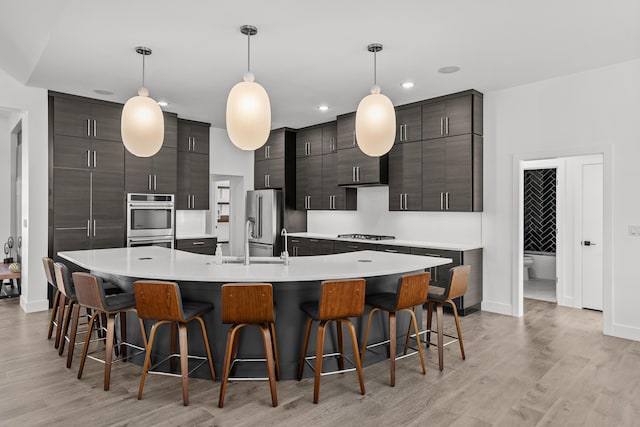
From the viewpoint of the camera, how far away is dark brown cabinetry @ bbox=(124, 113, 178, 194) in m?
6.00

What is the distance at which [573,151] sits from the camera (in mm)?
4633

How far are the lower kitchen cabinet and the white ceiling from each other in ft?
6.59

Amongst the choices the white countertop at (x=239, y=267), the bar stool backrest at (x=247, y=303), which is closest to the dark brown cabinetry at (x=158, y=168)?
the white countertop at (x=239, y=267)

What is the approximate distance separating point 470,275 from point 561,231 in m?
1.59

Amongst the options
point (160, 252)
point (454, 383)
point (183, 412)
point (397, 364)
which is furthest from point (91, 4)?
point (454, 383)

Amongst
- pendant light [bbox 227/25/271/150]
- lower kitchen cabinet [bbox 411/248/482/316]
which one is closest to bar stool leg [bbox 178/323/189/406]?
pendant light [bbox 227/25/271/150]

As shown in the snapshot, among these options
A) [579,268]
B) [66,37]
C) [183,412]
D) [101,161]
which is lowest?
[183,412]

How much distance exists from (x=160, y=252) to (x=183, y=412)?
2.03m

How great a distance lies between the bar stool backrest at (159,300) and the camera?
2.74 m

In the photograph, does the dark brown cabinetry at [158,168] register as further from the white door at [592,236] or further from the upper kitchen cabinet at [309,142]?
the white door at [592,236]

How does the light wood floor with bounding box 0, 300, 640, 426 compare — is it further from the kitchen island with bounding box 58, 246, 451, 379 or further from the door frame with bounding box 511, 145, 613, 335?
the door frame with bounding box 511, 145, 613, 335

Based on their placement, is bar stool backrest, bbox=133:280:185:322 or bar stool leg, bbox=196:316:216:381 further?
bar stool leg, bbox=196:316:216:381

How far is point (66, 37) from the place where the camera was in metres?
3.67

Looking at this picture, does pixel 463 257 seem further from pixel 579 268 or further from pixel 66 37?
pixel 66 37
